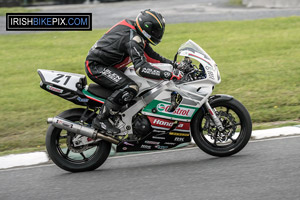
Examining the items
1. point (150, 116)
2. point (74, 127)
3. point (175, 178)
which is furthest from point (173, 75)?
point (74, 127)

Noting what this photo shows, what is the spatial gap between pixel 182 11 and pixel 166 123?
1567cm

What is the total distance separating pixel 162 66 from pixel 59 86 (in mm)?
1192

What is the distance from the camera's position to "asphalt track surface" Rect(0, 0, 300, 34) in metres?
18.0

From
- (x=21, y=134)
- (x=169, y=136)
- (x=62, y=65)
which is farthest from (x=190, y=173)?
(x=62, y=65)

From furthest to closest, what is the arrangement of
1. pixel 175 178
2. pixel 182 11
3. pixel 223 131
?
pixel 182 11 < pixel 223 131 < pixel 175 178

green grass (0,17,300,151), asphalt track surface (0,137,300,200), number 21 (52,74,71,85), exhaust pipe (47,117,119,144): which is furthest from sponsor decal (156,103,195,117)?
green grass (0,17,300,151)

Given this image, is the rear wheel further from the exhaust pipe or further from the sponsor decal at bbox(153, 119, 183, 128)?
the sponsor decal at bbox(153, 119, 183, 128)

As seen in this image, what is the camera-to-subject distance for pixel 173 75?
566cm

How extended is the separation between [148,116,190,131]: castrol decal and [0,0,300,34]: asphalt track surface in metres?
11.8

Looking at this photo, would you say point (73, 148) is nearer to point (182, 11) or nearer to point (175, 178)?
point (175, 178)

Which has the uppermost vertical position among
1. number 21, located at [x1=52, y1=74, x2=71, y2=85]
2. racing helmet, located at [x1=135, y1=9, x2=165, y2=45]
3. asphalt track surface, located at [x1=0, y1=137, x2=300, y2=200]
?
racing helmet, located at [x1=135, y1=9, x2=165, y2=45]

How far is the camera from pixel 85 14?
69.9 feet

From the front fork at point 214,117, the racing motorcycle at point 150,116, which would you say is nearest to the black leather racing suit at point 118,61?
the racing motorcycle at point 150,116

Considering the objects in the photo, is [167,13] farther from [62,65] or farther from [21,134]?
[21,134]
